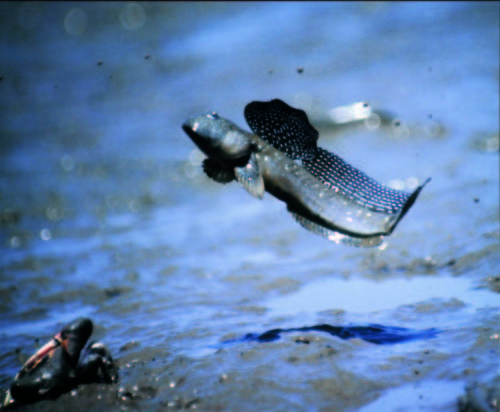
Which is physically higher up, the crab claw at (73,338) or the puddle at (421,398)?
the crab claw at (73,338)

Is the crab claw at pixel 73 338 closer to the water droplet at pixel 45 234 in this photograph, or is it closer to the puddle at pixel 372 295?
the puddle at pixel 372 295

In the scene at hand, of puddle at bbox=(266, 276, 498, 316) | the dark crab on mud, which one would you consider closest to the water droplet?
puddle at bbox=(266, 276, 498, 316)

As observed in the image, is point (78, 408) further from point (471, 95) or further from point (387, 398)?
point (471, 95)

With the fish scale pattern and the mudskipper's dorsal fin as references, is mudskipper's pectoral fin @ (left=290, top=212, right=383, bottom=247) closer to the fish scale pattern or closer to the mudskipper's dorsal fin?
the fish scale pattern

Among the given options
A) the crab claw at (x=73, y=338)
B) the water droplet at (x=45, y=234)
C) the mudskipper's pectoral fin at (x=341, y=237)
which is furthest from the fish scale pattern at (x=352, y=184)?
the water droplet at (x=45, y=234)

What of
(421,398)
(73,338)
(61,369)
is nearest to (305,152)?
(421,398)

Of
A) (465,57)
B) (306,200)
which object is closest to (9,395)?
(306,200)
